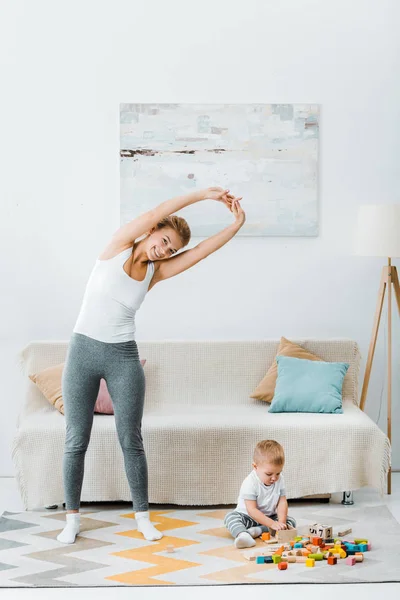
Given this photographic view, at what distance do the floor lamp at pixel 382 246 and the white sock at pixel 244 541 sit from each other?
1197 mm

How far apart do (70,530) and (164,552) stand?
0.42 meters

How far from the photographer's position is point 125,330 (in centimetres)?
371

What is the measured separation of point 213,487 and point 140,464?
0.59 metres

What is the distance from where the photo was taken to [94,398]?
374 centimetres

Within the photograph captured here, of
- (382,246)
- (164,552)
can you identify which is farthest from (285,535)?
(382,246)

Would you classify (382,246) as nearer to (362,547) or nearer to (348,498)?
(348,498)

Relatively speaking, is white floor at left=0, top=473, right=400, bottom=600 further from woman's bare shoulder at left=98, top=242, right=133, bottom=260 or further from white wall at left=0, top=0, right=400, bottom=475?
white wall at left=0, top=0, right=400, bottom=475

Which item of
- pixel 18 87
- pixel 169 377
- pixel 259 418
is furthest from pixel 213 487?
pixel 18 87

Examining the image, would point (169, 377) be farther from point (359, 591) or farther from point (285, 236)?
point (359, 591)

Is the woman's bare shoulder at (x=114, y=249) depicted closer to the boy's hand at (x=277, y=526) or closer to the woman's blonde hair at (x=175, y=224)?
the woman's blonde hair at (x=175, y=224)

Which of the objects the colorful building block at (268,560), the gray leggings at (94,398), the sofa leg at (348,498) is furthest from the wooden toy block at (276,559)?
the sofa leg at (348,498)

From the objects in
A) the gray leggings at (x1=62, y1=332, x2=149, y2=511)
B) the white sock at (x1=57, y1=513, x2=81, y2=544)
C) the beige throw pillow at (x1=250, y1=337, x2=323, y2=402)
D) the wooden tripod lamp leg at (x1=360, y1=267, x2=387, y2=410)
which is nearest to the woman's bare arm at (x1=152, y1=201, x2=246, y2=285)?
the gray leggings at (x1=62, y1=332, x2=149, y2=511)

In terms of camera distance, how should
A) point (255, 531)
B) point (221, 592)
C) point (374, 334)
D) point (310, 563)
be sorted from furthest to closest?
point (374, 334) < point (255, 531) < point (310, 563) < point (221, 592)

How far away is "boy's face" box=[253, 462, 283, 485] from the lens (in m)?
3.73
